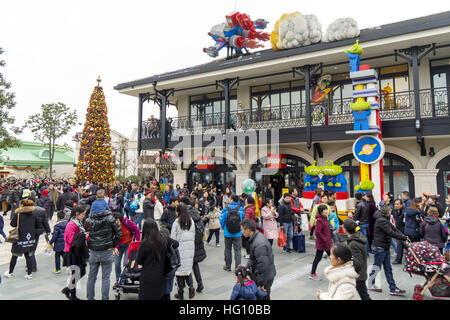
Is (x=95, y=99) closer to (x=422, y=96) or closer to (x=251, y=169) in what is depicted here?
(x=251, y=169)

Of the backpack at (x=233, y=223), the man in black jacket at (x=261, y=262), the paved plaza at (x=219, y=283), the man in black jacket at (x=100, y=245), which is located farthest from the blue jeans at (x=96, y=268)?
the backpack at (x=233, y=223)

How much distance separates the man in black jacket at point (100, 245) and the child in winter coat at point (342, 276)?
357 cm

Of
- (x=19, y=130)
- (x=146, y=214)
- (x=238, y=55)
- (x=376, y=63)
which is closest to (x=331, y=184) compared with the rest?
(x=376, y=63)

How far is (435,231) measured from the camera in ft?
19.2

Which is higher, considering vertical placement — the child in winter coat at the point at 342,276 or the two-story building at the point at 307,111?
the two-story building at the point at 307,111

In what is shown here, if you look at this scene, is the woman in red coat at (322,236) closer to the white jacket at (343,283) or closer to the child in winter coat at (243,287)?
the white jacket at (343,283)

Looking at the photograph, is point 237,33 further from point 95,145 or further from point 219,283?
point 219,283

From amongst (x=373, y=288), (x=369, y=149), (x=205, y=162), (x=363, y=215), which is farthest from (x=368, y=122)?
(x=205, y=162)

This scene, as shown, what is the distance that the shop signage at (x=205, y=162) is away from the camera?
1758cm

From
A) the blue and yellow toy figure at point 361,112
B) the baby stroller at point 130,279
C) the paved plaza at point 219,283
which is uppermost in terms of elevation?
the blue and yellow toy figure at point 361,112

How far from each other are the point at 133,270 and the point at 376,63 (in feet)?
45.6

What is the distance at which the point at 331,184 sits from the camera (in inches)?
455

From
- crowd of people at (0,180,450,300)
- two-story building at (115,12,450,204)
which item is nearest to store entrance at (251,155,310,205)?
two-story building at (115,12,450,204)

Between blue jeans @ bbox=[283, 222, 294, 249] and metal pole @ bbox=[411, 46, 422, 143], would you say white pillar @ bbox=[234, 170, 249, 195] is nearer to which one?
blue jeans @ bbox=[283, 222, 294, 249]
